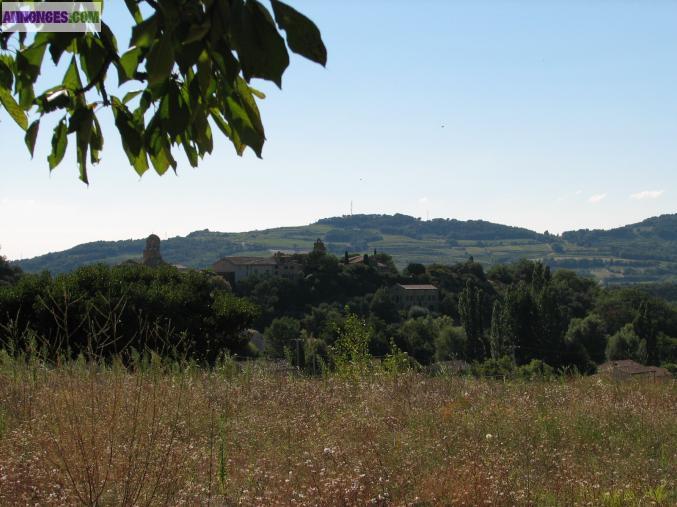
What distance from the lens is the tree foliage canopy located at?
4.91ft

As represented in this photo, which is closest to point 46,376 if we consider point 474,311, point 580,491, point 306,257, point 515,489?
point 515,489

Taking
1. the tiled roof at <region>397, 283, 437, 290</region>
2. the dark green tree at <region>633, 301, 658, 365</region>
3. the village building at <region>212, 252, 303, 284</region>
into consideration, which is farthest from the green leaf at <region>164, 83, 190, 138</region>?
the village building at <region>212, 252, 303, 284</region>

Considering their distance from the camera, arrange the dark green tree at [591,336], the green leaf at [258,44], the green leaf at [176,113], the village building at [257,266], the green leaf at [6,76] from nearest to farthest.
Answer: the green leaf at [258,44] < the green leaf at [176,113] < the green leaf at [6,76] < the dark green tree at [591,336] < the village building at [257,266]

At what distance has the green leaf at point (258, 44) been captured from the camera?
58.1 inches

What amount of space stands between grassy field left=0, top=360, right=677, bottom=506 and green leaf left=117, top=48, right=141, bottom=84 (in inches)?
86.9

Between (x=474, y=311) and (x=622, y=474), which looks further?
(x=474, y=311)

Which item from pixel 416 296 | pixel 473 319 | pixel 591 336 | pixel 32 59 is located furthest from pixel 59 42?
pixel 416 296

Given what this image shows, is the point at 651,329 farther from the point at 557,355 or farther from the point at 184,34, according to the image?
the point at 184,34

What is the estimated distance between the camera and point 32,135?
2.07 meters

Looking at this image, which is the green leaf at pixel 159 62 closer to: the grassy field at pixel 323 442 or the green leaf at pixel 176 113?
the green leaf at pixel 176 113

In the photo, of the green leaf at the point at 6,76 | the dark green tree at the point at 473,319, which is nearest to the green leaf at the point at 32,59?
the green leaf at the point at 6,76

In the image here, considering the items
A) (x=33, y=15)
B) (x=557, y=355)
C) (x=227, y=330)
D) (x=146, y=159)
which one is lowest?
(x=557, y=355)

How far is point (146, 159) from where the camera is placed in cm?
240

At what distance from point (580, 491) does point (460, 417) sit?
212cm
